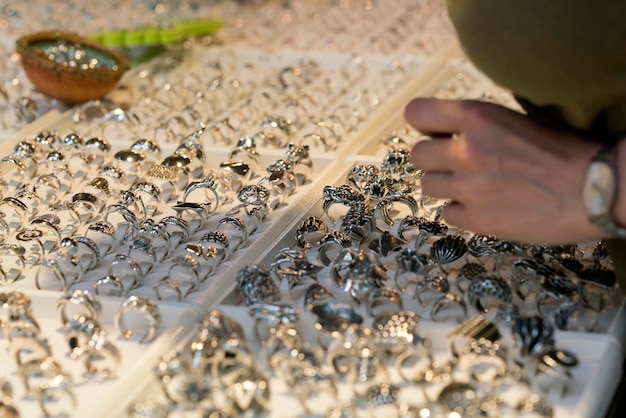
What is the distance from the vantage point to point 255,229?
0.92 metres

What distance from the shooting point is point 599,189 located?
66 cm

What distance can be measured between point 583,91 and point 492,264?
203 mm

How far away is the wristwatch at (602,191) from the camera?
66 centimetres

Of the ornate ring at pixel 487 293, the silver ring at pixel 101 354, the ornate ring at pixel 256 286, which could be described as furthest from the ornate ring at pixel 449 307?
the silver ring at pixel 101 354

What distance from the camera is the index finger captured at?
2.43 feet

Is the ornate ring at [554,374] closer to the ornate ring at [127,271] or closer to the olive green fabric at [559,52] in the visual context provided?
the olive green fabric at [559,52]

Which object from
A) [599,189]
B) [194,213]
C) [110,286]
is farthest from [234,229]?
[599,189]

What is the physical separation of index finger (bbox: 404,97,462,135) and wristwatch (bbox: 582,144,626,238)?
0.12 m

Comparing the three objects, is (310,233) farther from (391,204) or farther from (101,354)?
(101,354)

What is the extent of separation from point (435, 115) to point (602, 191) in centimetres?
15

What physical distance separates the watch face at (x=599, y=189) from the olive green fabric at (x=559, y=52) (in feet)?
0.23

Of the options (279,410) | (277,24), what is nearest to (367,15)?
(277,24)

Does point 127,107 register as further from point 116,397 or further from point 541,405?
point 541,405

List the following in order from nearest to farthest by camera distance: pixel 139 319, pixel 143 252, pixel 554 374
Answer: pixel 554 374 < pixel 139 319 < pixel 143 252
